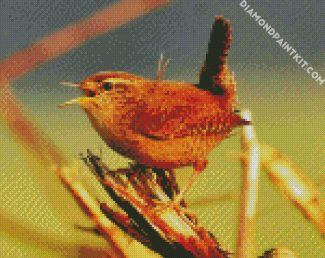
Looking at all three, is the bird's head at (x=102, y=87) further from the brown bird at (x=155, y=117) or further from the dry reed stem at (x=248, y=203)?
the dry reed stem at (x=248, y=203)

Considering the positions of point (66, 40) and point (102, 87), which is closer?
point (66, 40)

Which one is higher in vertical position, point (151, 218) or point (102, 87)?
point (102, 87)

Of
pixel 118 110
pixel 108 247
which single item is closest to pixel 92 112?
pixel 118 110

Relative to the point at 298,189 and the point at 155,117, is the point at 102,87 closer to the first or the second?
the point at 155,117

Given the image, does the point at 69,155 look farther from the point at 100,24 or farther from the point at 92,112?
the point at 100,24

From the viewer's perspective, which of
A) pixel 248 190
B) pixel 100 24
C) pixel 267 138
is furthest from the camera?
pixel 267 138

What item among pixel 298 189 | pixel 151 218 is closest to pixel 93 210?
pixel 151 218

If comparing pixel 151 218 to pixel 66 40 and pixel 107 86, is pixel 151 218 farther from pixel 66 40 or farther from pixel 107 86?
pixel 66 40
